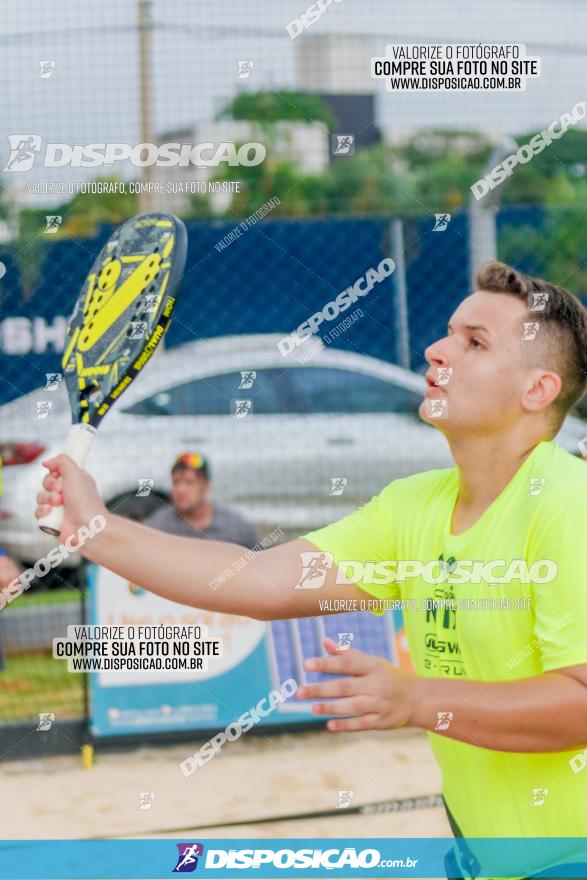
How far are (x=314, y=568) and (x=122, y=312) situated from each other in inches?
28.9

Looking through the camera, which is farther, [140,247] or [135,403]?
[135,403]

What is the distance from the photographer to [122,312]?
277 cm

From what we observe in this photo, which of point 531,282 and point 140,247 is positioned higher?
point 140,247

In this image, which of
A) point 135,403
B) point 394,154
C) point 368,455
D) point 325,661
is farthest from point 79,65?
point 394,154

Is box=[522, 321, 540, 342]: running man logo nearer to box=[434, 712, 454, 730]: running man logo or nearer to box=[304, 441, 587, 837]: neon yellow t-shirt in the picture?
box=[304, 441, 587, 837]: neon yellow t-shirt

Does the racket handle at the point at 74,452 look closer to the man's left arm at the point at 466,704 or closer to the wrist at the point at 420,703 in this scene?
the man's left arm at the point at 466,704

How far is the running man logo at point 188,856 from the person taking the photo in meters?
3.80

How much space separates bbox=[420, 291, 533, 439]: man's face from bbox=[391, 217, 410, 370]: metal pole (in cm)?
427

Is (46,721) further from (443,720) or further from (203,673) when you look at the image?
(443,720)

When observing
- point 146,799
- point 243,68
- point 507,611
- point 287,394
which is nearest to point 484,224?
point 287,394

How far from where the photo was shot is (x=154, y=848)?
4.18 metres

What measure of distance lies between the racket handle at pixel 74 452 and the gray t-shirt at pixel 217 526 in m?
3.24

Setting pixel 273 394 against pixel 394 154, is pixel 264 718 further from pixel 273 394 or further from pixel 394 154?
pixel 394 154

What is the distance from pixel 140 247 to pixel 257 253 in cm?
483
